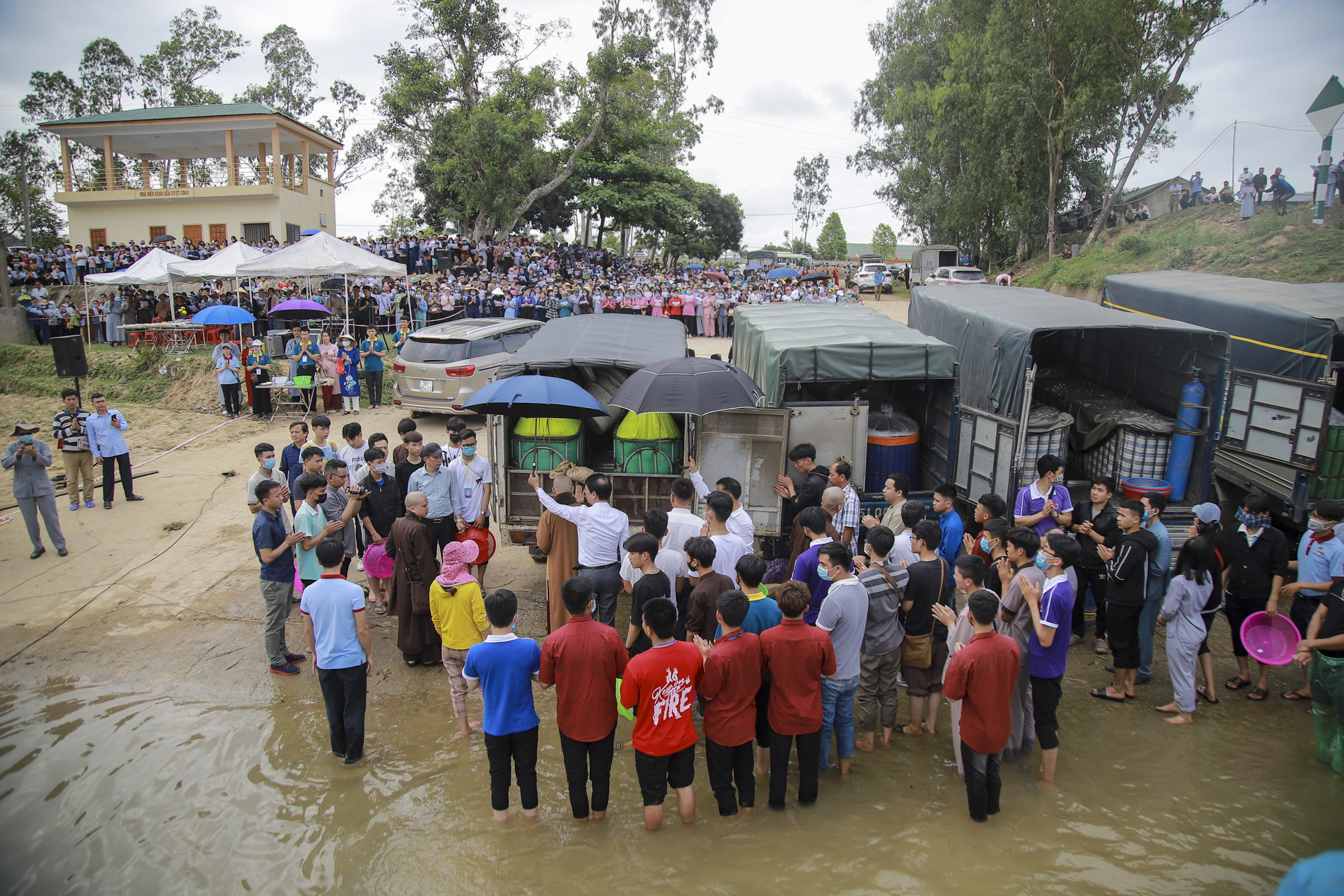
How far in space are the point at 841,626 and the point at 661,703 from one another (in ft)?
4.31

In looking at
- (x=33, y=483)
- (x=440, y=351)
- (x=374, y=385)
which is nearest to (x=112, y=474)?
(x=33, y=483)

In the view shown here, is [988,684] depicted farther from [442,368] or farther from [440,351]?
[440,351]

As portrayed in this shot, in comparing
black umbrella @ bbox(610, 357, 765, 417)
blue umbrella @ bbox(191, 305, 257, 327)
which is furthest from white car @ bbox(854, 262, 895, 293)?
black umbrella @ bbox(610, 357, 765, 417)

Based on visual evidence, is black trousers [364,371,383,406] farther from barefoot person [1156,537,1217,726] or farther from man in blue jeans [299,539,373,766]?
barefoot person [1156,537,1217,726]

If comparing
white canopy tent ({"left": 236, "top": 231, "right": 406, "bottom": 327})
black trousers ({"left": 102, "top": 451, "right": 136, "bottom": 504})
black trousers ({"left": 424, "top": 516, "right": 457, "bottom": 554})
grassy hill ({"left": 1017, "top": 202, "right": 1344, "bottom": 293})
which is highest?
grassy hill ({"left": 1017, "top": 202, "right": 1344, "bottom": 293})

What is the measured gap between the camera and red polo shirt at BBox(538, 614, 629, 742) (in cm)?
407

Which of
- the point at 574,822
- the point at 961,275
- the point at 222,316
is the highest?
the point at 961,275

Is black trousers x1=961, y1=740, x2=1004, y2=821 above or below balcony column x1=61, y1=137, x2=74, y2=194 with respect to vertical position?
below

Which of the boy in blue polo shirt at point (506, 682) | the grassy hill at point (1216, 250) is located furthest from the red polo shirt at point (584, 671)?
the grassy hill at point (1216, 250)

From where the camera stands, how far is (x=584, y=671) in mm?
4074

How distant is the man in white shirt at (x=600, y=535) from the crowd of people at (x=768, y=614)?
2 centimetres

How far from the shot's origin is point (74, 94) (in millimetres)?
38656

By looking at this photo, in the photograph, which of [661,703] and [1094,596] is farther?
[1094,596]

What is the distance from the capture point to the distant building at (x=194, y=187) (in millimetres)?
28453
